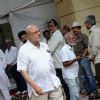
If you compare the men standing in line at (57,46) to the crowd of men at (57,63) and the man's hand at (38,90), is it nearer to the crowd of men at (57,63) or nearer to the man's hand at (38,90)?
the crowd of men at (57,63)

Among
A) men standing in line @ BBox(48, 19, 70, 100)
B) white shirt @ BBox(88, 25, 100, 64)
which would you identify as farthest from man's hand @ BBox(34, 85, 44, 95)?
men standing in line @ BBox(48, 19, 70, 100)

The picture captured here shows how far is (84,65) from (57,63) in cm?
64

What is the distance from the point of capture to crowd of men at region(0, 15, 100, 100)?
607cm

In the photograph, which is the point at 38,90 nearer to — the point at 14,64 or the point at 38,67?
the point at 38,67

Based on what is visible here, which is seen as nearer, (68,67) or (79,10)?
(68,67)

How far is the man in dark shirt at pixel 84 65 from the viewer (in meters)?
8.88

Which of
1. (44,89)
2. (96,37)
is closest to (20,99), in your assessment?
(96,37)

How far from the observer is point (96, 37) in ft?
26.5

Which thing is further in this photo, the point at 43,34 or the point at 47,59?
the point at 43,34

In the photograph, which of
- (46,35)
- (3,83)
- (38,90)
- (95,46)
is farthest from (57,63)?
(38,90)

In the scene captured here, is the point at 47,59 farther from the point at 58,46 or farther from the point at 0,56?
the point at 0,56

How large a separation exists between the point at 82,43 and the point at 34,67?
3185 millimetres

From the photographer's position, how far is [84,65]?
892cm

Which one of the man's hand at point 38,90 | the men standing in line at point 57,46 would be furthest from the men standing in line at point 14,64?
the man's hand at point 38,90
